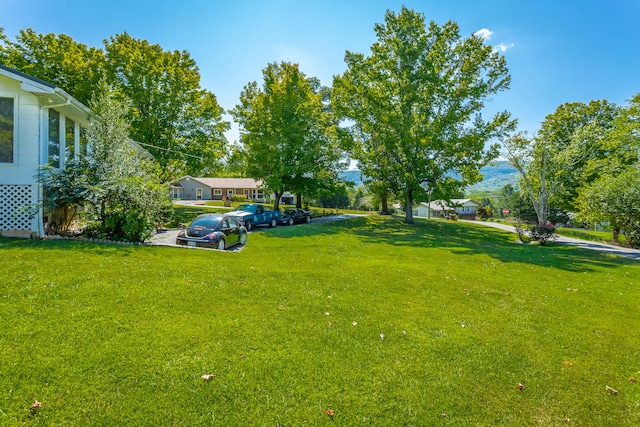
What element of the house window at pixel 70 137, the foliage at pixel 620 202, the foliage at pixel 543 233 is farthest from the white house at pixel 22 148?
the foliage at pixel 620 202

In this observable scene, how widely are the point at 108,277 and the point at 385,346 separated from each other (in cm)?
582

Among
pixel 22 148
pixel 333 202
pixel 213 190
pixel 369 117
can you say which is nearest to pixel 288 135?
pixel 369 117

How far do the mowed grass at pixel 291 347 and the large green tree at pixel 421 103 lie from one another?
61.8ft

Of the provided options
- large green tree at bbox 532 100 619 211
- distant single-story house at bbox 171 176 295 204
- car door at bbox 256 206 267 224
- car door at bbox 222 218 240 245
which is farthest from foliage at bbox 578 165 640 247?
distant single-story house at bbox 171 176 295 204

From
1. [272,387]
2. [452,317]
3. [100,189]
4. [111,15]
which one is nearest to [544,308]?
[452,317]

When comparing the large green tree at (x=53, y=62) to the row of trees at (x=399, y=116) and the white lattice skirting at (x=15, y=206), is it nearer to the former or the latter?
the row of trees at (x=399, y=116)

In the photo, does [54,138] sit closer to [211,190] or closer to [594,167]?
[594,167]

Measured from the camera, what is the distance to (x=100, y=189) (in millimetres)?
9977

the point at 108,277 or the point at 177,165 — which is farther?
the point at 177,165

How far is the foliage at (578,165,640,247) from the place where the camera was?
19375 mm

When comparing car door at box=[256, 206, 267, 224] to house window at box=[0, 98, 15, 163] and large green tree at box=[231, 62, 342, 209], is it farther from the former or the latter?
house window at box=[0, 98, 15, 163]

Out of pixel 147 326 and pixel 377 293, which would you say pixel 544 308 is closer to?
pixel 377 293

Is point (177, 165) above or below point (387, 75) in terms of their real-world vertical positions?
A: below

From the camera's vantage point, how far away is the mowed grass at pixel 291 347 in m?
3.35
